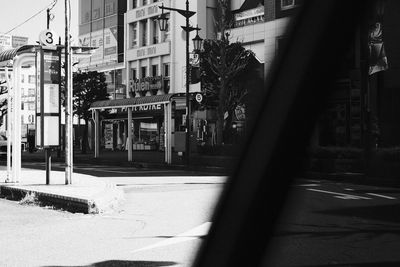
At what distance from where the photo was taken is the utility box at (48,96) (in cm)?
1251

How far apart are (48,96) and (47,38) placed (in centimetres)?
191

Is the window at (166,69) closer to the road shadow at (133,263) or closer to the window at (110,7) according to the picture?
the window at (110,7)

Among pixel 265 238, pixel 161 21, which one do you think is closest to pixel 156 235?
pixel 265 238

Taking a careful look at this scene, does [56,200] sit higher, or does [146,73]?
[146,73]

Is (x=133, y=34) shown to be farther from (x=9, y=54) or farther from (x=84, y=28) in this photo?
(x=9, y=54)

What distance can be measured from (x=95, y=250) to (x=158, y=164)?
16.7 meters

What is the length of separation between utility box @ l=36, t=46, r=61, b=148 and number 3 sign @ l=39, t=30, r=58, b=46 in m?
1.11

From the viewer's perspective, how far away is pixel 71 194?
10.0 meters

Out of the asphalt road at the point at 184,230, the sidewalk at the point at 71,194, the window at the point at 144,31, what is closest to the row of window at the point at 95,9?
the window at the point at 144,31

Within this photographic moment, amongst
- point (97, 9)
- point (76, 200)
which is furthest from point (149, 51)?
point (76, 200)

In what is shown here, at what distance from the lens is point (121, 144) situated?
43.6m

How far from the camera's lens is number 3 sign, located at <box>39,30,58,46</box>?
538 inches

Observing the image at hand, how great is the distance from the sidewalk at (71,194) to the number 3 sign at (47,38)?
11.2 ft

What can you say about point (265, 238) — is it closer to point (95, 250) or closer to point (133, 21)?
point (95, 250)
